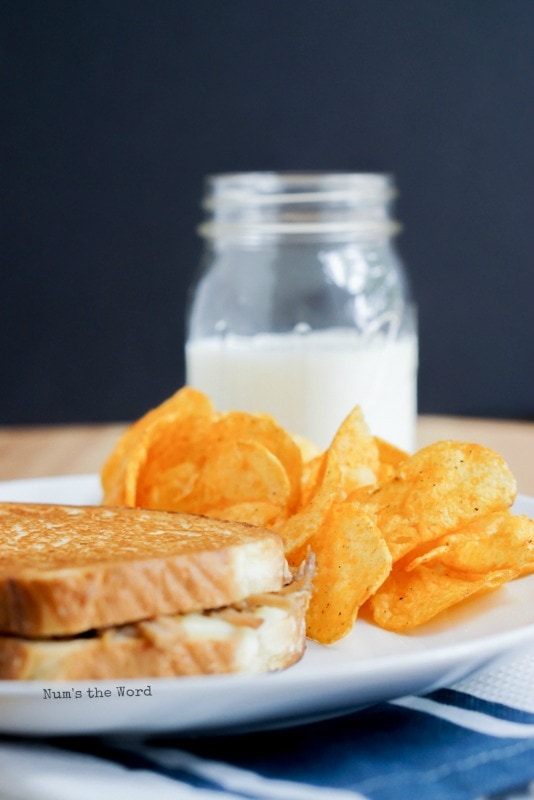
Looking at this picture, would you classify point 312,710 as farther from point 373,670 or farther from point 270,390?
point 270,390

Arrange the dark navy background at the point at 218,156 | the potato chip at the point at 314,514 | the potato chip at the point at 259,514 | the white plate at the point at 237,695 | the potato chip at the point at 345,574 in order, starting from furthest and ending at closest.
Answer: the dark navy background at the point at 218,156, the potato chip at the point at 259,514, the potato chip at the point at 314,514, the potato chip at the point at 345,574, the white plate at the point at 237,695

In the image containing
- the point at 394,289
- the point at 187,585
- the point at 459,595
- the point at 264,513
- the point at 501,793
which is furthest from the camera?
the point at 394,289

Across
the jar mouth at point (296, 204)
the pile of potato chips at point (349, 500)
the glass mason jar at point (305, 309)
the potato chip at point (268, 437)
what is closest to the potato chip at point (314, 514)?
the pile of potato chips at point (349, 500)

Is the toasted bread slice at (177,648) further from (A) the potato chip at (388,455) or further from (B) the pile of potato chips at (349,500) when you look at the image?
(A) the potato chip at (388,455)

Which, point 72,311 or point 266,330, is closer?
point 266,330

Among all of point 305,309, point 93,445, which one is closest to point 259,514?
point 305,309

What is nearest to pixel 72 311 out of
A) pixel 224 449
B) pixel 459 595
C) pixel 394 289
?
pixel 394 289

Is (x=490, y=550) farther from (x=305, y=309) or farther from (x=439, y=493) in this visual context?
(x=305, y=309)
